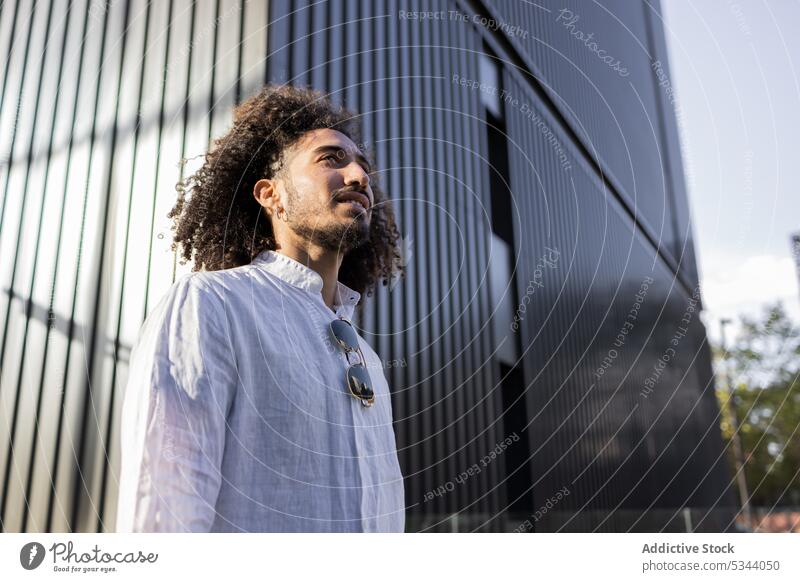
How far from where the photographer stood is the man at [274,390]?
30.1 inches

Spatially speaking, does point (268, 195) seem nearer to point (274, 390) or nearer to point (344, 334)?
point (344, 334)

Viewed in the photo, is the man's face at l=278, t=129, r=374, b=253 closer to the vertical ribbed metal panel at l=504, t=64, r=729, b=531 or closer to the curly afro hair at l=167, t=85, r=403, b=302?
the curly afro hair at l=167, t=85, r=403, b=302

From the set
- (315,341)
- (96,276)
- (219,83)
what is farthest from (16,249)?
(315,341)

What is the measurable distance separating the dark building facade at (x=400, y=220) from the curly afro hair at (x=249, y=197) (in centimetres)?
13

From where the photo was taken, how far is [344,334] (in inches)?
39.0

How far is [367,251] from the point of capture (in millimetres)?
1471

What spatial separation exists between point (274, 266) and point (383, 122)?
1.64 m

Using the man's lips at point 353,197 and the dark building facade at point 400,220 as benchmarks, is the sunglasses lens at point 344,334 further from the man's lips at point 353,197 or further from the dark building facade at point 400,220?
the dark building facade at point 400,220

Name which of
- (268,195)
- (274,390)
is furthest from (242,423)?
(268,195)

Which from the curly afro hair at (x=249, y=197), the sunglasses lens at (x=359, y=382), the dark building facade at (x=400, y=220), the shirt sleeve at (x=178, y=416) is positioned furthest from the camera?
the dark building facade at (x=400, y=220)

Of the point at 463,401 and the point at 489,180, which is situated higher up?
the point at 489,180

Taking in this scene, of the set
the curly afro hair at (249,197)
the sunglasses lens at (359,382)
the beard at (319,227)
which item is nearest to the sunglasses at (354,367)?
the sunglasses lens at (359,382)

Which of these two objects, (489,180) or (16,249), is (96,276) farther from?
(489,180)

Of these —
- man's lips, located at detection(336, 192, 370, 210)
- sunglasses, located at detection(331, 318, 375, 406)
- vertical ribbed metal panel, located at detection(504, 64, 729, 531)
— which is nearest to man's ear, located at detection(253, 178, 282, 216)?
man's lips, located at detection(336, 192, 370, 210)
